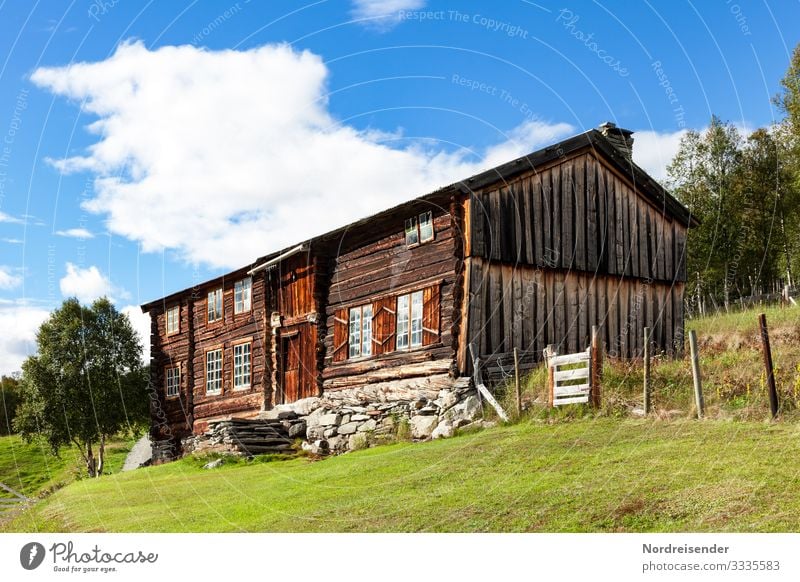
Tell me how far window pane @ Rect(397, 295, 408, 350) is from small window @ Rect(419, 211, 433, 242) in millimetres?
1811

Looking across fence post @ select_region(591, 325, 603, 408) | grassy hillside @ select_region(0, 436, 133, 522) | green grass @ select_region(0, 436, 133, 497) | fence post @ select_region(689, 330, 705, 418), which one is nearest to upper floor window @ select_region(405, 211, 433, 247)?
fence post @ select_region(591, 325, 603, 408)

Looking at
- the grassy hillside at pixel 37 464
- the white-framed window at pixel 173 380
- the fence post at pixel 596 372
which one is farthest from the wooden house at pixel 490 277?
the grassy hillside at pixel 37 464

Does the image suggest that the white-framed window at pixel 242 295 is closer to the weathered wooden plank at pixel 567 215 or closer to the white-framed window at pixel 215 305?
the white-framed window at pixel 215 305

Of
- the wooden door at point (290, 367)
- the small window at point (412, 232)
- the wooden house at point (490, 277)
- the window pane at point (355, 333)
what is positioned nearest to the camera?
the wooden house at point (490, 277)

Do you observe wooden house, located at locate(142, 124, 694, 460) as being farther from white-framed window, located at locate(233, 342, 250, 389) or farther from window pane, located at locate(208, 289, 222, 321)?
window pane, located at locate(208, 289, 222, 321)

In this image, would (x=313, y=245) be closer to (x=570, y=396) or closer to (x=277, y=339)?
(x=277, y=339)

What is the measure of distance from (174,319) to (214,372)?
4767mm

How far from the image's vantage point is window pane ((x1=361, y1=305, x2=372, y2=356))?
Answer: 23859mm

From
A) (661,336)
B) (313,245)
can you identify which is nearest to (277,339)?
(313,245)

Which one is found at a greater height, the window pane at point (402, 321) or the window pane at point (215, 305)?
the window pane at point (215, 305)

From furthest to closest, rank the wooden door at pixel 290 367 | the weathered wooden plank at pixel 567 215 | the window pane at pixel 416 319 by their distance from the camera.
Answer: the wooden door at pixel 290 367
the weathered wooden plank at pixel 567 215
the window pane at pixel 416 319

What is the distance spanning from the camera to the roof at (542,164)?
812 inches

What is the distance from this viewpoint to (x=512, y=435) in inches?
635

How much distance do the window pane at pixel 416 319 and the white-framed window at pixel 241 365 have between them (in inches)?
410
